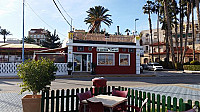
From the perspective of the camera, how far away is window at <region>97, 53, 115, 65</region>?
2302 cm

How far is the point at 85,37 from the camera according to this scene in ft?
75.9

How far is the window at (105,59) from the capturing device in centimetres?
2302

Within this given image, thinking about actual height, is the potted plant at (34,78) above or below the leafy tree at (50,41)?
below

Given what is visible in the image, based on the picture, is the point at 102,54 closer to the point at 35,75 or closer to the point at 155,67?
the point at 155,67

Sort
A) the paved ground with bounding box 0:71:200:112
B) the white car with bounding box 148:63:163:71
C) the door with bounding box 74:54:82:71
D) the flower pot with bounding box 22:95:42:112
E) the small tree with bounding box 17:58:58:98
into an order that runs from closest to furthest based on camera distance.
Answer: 1. the flower pot with bounding box 22:95:42:112
2. the small tree with bounding box 17:58:58:98
3. the paved ground with bounding box 0:71:200:112
4. the door with bounding box 74:54:82:71
5. the white car with bounding box 148:63:163:71

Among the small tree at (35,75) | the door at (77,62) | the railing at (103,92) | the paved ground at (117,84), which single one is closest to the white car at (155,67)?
the door at (77,62)

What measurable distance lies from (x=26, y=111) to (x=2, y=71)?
1792 centimetres

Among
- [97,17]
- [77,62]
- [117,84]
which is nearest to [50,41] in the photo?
[97,17]

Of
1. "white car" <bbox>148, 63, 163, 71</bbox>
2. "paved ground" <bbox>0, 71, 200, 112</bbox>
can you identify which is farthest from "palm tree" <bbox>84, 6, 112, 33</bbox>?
"paved ground" <bbox>0, 71, 200, 112</bbox>

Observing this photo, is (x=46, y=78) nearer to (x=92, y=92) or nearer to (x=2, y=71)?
(x=92, y=92)

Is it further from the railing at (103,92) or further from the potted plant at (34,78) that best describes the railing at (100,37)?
the potted plant at (34,78)

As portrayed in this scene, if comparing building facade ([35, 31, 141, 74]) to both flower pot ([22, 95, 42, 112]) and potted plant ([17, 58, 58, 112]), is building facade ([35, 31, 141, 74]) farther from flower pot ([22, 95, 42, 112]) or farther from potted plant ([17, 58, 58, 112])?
flower pot ([22, 95, 42, 112])

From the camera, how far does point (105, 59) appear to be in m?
23.2

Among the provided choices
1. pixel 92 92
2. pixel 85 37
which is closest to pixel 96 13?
pixel 85 37
